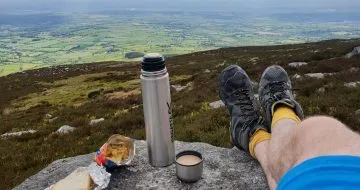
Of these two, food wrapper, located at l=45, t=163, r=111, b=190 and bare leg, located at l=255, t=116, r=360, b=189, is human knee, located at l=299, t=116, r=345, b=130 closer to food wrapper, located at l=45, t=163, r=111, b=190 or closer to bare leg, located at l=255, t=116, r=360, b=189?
bare leg, located at l=255, t=116, r=360, b=189

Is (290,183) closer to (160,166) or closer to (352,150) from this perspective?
(352,150)

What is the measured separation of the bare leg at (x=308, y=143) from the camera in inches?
103

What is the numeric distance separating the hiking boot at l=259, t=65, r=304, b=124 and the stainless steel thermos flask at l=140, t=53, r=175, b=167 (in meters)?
1.36

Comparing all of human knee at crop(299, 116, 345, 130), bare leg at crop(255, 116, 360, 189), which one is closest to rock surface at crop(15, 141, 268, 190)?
bare leg at crop(255, 116, 360, 189)

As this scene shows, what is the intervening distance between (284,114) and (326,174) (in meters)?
2.40

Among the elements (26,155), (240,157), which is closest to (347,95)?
(240,157)

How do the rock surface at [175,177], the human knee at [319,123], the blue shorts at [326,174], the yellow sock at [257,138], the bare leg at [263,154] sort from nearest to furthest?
the blue shorts at [326,174] < the human knee at [319,123] < the bare leg at [263,154] < the rock surface at [175,177] < the yellow sock at [257,138]

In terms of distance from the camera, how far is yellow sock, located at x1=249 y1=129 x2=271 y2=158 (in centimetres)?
492

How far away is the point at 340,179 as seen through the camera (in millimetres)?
2207

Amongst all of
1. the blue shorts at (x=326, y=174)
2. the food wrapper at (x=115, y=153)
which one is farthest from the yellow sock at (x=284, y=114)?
the blue shorts at (x=326, y=174)

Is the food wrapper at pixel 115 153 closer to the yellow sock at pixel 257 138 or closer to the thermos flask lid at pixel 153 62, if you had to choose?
the thermos flask lid at pixel 153 62

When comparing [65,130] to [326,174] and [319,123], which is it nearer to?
[319,123]

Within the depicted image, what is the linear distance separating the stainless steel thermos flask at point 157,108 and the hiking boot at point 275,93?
1363 millimetres

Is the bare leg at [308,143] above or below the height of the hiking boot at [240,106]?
above
